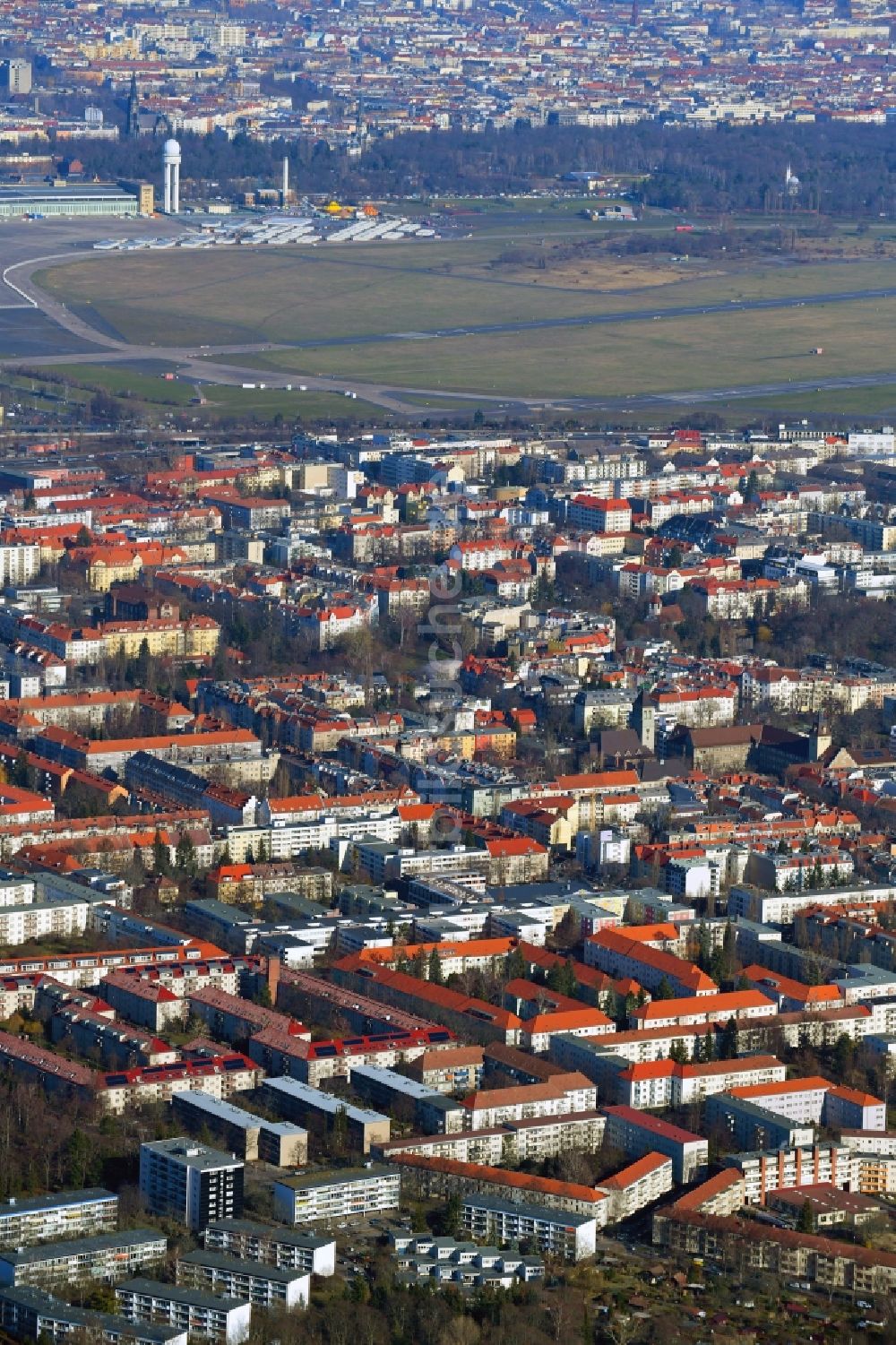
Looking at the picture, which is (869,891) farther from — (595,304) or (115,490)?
(595,304)

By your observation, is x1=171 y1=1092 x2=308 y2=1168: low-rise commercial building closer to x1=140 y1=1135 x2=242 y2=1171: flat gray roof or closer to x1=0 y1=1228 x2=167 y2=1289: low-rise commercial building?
x1=140 y1=1135 x2=242 y2=1171: flat gray roof

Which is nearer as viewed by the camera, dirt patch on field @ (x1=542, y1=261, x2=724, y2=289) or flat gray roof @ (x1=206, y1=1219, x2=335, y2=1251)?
flat gray roof @ (x1=206, y1=1219, x2=335, y2=1251)

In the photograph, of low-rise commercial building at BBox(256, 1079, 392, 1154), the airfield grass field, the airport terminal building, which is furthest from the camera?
the airport terminal building

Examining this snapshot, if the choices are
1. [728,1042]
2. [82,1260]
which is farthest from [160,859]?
[82,1260]

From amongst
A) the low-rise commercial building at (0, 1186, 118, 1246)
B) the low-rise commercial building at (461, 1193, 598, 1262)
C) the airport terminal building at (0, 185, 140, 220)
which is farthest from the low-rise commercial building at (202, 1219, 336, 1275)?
the airport terminal building at (0, 185, 140, 220)

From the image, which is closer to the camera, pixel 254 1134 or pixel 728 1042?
pixel 254 1134

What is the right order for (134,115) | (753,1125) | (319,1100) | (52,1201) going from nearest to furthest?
(52,1201) → (319,1100) → (753,1125) → (134,115)

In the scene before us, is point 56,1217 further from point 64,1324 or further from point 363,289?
point 363,289

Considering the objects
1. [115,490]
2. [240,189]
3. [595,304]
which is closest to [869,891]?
[115,490]
